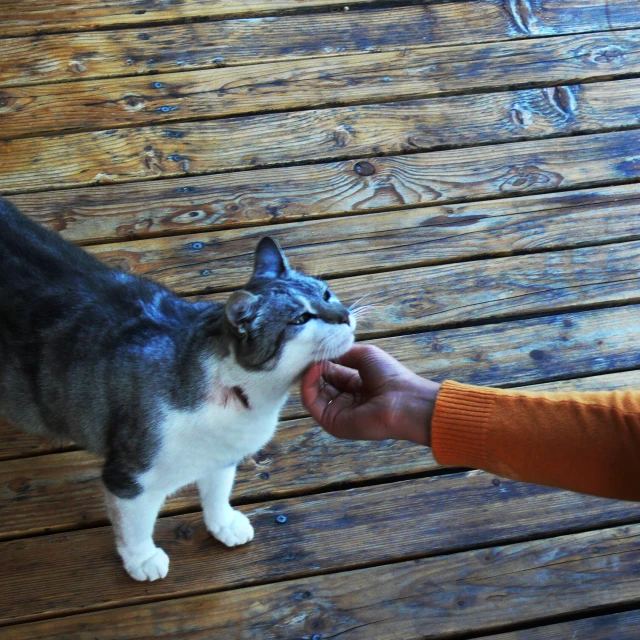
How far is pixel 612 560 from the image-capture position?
6.11 ft

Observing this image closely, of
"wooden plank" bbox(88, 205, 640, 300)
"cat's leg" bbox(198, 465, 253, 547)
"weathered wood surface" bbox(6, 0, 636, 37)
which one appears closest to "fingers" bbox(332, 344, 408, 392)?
"cat's leg" bbox(198, 465, 253, 547)

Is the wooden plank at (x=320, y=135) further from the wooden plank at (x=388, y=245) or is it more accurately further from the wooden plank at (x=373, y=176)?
the wooden plank at (x=388, y=245)

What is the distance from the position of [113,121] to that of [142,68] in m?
0.26

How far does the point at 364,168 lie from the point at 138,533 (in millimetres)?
1406

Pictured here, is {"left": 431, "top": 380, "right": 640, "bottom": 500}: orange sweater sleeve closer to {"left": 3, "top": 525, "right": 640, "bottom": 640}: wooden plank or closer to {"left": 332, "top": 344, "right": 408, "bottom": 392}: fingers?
{"left": 332, "top": 344, "right": 408, "bottom": 392}: fingers

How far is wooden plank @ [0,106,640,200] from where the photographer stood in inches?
94.9

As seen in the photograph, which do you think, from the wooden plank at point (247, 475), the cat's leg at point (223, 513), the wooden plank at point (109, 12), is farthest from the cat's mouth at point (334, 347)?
the wooden plank at point (109, 12)

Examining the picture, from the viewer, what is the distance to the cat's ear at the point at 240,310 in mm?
1418

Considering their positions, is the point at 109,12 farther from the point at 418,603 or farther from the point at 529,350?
the point at 418,603

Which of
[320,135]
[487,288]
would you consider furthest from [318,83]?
[487,288]

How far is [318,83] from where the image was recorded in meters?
2.69

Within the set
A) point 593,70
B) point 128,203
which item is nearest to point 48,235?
point 128,203

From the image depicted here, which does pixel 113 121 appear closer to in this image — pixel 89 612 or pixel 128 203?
pixel 128 203

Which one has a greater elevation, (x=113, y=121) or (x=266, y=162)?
(x=113, y=121)
